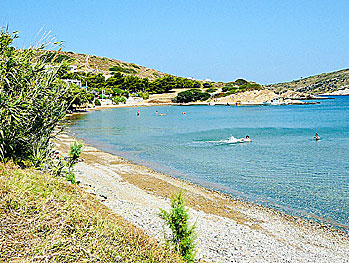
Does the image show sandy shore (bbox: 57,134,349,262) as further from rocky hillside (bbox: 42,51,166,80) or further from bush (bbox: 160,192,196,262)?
rocky hillside (bbox: 42,51,166,80)

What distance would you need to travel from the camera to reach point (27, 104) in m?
9.59

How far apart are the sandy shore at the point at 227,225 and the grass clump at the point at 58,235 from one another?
179cm

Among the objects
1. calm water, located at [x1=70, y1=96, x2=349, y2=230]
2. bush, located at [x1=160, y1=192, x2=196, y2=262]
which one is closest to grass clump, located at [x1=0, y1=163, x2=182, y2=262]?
bush, located at [x1=160, y1=192, x2=196, y2=262]

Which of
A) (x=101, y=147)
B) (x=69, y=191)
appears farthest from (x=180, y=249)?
(x=101, y=147)

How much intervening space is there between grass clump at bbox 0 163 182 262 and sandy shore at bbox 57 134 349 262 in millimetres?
1785

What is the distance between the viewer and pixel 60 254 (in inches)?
186

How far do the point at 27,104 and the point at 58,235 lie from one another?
5532mm

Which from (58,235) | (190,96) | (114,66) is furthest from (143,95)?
(58,235)

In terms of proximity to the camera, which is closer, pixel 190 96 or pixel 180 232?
pixel 180 232

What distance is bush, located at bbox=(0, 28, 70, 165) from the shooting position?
9.42 metres

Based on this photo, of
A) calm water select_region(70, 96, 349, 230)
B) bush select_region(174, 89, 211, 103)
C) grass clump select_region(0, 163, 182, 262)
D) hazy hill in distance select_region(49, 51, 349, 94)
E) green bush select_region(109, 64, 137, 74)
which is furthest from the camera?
green bush select_region(109, 64, 137, 74)

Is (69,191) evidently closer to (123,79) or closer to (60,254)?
(60,254)

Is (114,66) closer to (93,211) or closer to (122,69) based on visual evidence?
(122,69)

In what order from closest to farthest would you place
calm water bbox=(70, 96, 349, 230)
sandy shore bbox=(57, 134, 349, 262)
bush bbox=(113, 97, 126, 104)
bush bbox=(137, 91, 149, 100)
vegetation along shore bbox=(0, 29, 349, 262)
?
1. vegetation along shore bbox=(0, 29, 349, 262)
2. sandy shore bbox=(57, 134, 349, 262)
3. calm water bbox=(70, 96, 349, 230)
4. bush bbox=(113, 97, 126, 104)
5. bush bbox=(137, 91, 149, 100)
